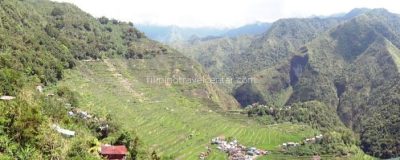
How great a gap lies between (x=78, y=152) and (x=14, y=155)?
9902 millimetres

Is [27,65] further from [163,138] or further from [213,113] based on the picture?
[213,113]

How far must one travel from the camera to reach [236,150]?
504 ft

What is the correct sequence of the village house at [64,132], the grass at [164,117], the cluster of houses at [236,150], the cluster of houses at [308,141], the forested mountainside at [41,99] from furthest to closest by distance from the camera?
1. the cluster of houses at [308,141]
2. the cluster of houses at [236,150]
3. the grass at [164,117]
4. the village house at [64,132]
5. the forested mountainside at [41,99]

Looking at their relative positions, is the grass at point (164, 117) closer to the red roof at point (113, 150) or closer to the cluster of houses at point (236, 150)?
the cluster of houses at point (236, 150)

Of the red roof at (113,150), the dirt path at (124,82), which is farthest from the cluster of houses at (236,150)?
the red roof at (113,150)

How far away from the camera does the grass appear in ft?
461

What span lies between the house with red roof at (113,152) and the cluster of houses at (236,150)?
72609mm

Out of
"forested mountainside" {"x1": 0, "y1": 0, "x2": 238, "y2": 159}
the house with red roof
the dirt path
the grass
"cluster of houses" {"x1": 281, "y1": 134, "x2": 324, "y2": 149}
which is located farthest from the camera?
the dirt path

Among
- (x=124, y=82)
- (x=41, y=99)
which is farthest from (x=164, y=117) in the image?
(x=41, y=99)

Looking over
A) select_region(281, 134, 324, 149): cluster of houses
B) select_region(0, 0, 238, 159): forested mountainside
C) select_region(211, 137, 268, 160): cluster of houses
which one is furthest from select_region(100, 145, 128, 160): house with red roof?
select_region(281, 134, 324, 149): cluster of houses

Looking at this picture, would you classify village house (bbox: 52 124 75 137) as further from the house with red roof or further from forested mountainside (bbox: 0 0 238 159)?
the house with red roof

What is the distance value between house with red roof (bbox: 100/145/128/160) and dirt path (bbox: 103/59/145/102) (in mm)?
86658

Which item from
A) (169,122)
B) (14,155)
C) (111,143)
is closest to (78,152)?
(14,155)

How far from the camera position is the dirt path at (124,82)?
16925cm
